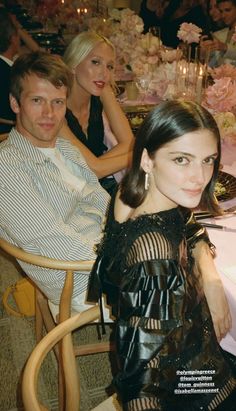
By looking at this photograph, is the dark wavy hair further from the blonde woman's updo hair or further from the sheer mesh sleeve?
the blonde woman's updo hair

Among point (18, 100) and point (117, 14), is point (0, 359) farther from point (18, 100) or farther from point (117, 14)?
point (117, 14)

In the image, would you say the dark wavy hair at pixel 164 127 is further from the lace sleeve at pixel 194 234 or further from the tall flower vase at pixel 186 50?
the tall flower vase at pixel 186 50

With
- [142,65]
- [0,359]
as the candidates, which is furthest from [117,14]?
[0,359]

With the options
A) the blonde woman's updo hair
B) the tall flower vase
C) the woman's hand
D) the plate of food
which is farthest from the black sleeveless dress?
the woman's hand

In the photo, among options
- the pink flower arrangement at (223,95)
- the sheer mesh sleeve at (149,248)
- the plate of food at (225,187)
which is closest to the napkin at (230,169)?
the plate of food at (225,187)

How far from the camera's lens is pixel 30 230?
1.34 meters

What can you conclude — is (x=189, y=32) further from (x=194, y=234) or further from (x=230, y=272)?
(x=230, y=272)

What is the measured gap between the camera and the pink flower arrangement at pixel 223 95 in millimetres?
1964

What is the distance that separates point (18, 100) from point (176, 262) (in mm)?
1020

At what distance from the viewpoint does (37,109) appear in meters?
1.62

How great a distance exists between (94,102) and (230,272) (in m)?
1.63

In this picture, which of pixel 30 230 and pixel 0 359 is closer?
pixel 30 230

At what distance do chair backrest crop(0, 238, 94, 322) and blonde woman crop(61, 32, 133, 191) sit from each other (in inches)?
37.3

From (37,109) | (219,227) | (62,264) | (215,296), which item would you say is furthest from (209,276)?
(37,109)
